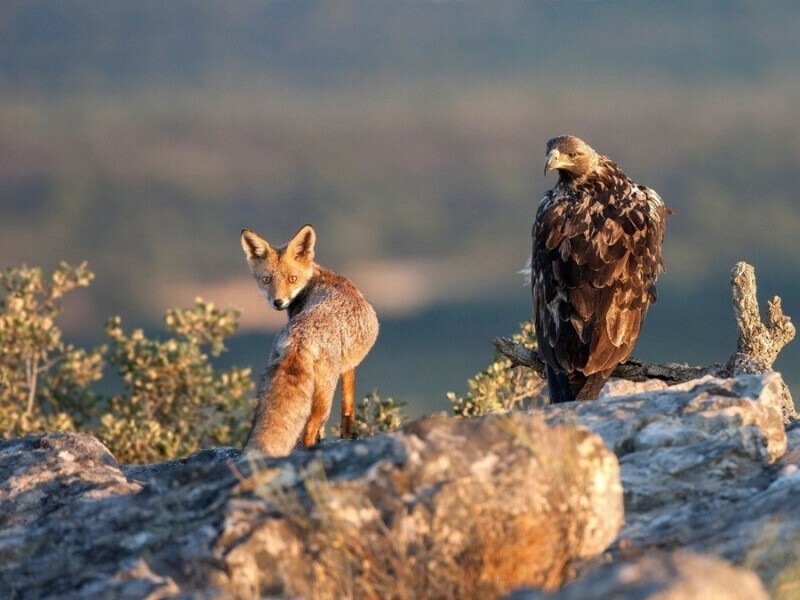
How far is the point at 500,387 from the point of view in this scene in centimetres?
1306

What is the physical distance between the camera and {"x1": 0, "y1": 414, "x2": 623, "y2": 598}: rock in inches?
177

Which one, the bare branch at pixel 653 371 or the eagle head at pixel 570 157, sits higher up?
the eagle head at pixel 570 157

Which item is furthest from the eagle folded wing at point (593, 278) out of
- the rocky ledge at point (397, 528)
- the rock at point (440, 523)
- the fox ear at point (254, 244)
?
the rock at point (440, 523)

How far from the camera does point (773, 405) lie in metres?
6.43

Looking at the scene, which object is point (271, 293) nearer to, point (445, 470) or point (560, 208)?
point (560, 208)

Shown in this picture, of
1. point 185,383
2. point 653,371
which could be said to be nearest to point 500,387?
point 653,371

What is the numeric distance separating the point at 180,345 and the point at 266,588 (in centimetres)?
1324

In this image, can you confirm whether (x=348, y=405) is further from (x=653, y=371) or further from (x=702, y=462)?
(x=702, y=462)

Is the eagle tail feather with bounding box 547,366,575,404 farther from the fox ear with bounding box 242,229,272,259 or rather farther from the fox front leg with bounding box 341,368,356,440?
the fox ear with bounding box 242,229,272,259

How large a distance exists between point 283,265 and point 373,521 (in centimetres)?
688

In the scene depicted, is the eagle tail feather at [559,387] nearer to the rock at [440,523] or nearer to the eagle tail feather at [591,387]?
the eagle tail feather at [591,387]

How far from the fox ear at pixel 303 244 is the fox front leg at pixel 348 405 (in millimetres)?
1311

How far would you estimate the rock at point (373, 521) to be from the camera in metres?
4.49

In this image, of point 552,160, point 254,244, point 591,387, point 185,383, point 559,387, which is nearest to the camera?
point 591,387
